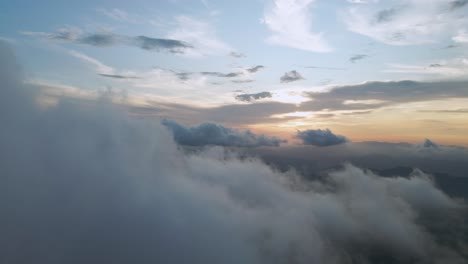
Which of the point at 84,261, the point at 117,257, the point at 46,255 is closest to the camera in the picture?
the point at 46,255

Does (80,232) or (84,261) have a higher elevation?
(80,232)

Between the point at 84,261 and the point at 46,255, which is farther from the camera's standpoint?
the point at 84,261

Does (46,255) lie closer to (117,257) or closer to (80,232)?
(80,232)

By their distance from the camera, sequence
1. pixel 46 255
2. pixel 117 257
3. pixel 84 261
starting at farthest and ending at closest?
1. pixel 117 257
2. pixel 84 261
3. pixel 46 255

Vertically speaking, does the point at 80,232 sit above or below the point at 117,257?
above

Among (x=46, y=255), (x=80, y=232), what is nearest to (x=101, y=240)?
(x=80, y=232)

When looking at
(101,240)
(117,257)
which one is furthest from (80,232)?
(117,257)

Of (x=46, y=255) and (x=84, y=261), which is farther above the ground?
(x=46, y=255)

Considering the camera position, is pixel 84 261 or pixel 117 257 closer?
pixel 84 261
